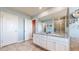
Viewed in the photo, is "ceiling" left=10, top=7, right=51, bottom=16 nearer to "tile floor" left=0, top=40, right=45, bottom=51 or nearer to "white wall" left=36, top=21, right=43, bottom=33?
"white wall" left=36, top=21, right=43, bottom=33

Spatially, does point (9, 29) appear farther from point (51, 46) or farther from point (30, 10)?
point (51, 46)

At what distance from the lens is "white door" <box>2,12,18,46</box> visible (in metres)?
1.51

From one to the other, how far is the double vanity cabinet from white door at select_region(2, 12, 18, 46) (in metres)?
0.41

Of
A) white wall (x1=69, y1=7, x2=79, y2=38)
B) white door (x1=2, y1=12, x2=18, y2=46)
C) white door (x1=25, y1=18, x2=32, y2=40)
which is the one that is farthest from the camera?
white door (x1=25, y1=18, x2=32, y2=40)

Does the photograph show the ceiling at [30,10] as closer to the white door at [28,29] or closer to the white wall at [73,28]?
the white door at [28,29]

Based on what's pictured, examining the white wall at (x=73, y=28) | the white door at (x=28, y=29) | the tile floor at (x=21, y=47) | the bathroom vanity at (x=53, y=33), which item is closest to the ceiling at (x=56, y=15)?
the bathroom vanity at (x=53, y=33)

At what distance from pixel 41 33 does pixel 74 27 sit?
2.13 feet

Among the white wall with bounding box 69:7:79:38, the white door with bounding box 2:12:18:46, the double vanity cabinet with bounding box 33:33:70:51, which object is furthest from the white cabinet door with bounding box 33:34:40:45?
the white wall with bounding box 69:7:79:38

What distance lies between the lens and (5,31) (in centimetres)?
152

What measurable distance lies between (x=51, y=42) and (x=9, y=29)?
2.83 ft

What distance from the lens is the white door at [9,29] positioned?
4.94 feet
